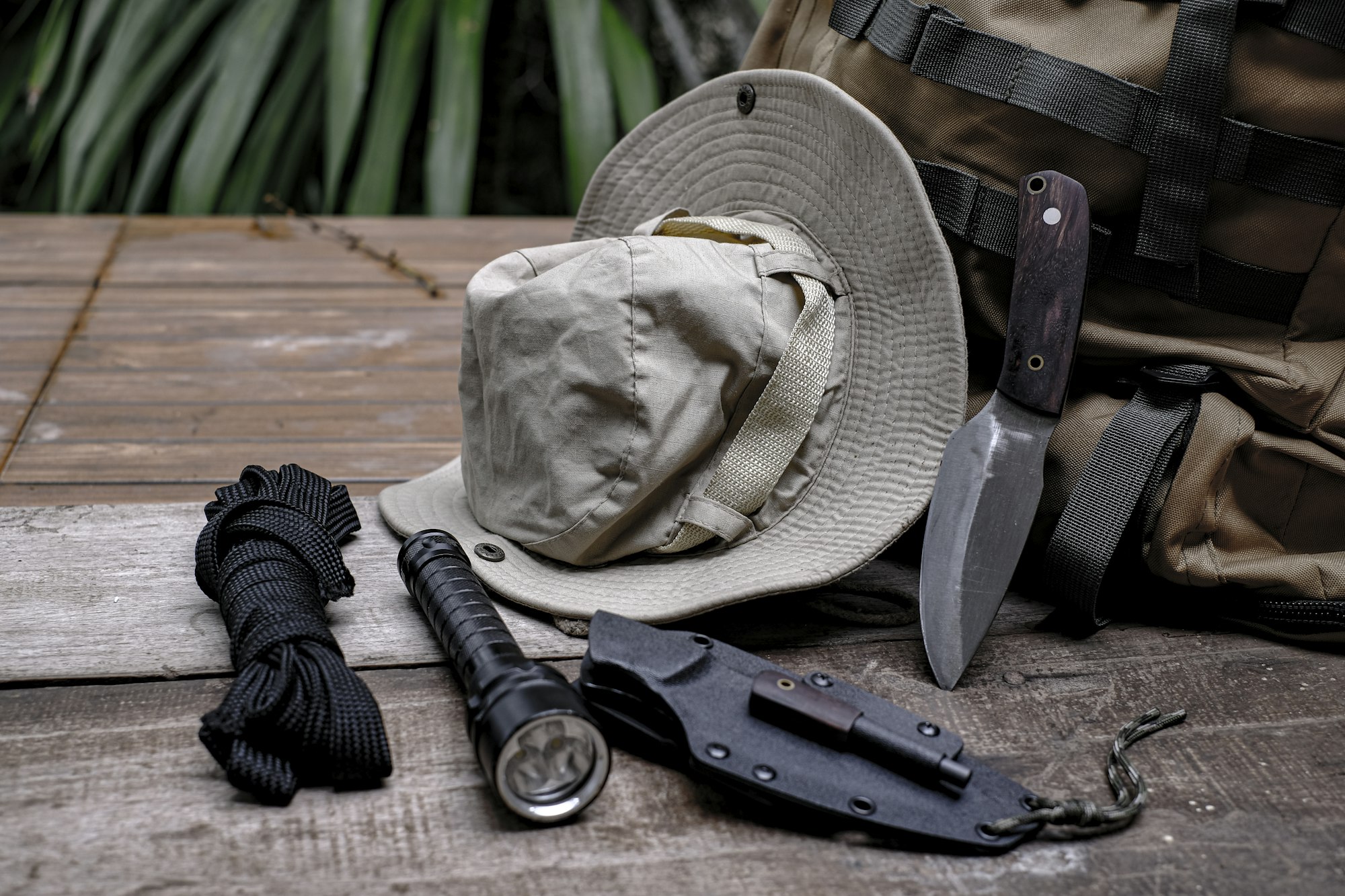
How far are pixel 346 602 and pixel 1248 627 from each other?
83 centimetres

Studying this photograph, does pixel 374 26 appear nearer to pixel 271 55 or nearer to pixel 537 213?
pixel 271 55

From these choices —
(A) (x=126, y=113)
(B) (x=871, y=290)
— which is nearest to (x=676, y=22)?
(A) (x=126, y=113)

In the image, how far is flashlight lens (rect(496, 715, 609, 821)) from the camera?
2.51 feet

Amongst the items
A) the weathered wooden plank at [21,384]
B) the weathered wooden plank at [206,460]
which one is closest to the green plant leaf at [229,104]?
the weathered wooden plank at [21,384]

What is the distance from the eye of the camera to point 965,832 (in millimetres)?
772

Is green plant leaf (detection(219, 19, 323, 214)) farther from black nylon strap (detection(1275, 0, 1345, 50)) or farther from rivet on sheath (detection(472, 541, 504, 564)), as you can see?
black nylon strap (detection(1275, 0, 1345, 50))

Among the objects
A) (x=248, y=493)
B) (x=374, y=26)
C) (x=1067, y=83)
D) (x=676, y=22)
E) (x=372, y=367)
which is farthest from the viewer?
(x=676, y=22)

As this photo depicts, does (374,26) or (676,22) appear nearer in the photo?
(374,26)

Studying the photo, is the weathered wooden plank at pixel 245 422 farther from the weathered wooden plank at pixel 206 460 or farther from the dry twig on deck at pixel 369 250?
the dry twig on deck at pixel 369 250

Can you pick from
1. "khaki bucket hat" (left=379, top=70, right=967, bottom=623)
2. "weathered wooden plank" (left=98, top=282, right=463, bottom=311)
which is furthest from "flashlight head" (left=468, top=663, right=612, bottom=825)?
"weathered wooden plank" (left=98, top=282, right=463, bottom=311)

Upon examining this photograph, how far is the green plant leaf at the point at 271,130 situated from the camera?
109 inches

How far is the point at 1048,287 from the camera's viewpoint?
971mm

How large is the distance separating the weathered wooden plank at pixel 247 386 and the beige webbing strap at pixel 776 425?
0.71 meters

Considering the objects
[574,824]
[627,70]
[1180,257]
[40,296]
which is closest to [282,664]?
[574,824]
